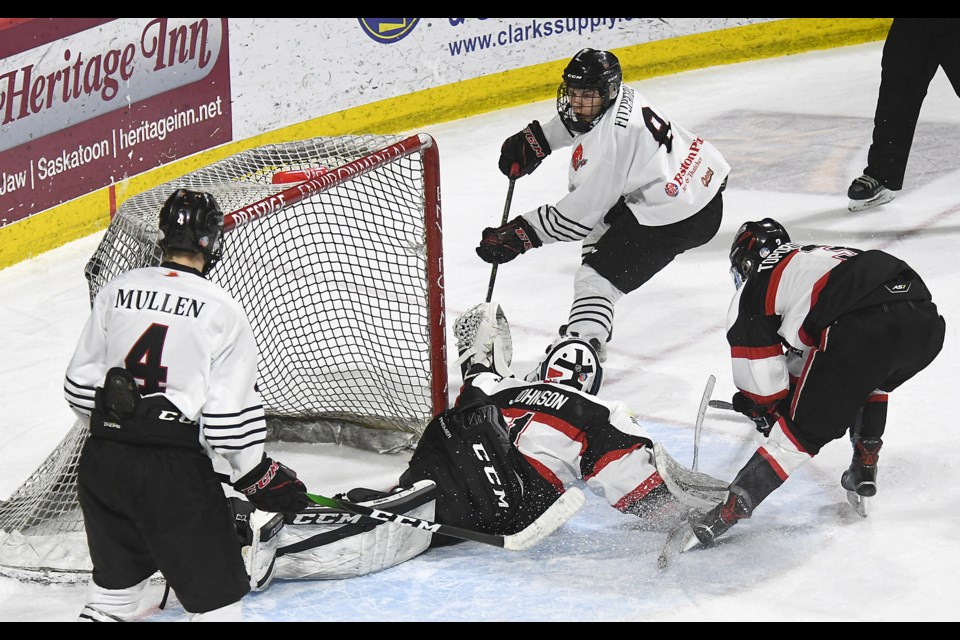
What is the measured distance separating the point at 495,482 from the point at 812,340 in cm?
79

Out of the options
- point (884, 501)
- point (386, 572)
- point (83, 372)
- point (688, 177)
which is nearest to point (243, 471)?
point (83, 372)

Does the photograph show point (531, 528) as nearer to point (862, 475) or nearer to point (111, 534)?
point (862, 475)

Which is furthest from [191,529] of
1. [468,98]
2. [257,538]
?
[468,98]

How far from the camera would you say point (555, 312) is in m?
4.91

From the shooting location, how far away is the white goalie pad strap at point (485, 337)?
11.5 feet

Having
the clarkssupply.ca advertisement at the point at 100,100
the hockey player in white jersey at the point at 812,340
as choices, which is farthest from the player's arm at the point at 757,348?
the clarkssupply.ca advertisement at the point at 100,100

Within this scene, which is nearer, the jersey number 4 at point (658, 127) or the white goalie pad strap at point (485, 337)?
the white goalie pad strap at point (485, 337)

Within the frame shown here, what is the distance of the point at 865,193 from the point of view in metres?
5.66

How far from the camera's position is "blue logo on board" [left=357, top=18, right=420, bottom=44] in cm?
630

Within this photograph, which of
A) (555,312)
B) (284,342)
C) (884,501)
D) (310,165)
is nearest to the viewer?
(884,501)

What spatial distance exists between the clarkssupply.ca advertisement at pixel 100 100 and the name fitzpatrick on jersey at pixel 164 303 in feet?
8.98

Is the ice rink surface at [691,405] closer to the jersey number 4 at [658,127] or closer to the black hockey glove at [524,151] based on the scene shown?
the black hockey glove at [524,151]

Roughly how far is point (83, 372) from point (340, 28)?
386cm

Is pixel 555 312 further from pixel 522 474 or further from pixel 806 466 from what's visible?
pixel 522 474
